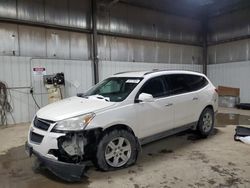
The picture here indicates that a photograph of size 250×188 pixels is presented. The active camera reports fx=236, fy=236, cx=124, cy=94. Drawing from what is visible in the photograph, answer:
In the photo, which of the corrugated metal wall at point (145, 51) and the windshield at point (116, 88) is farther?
the corrugated metal wall at point (145, 51)

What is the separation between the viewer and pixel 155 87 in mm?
3936

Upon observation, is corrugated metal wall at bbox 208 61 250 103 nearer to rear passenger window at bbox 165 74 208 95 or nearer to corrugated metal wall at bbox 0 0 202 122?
corrugated metal wall at bbox 0 0 202 122

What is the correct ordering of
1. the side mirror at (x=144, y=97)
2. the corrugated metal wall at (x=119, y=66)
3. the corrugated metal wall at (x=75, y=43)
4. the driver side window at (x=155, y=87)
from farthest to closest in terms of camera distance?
the corrugated metal wall at (x=119, y=66) < the corrugated metal wall at (x=75, y=43) < the driver side window at (x=155, y=87) < the side mirror at (x=144, y=97)

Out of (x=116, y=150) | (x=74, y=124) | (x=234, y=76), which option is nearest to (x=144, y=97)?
(x=116, y=150)

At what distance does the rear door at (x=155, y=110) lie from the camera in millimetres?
3596

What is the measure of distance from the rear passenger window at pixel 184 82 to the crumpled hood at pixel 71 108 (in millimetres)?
1361

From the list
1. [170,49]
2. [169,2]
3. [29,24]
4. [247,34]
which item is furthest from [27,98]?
[247,34]

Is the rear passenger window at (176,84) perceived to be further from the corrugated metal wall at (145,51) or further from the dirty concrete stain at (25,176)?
the corrugated metal wall at (145,51)

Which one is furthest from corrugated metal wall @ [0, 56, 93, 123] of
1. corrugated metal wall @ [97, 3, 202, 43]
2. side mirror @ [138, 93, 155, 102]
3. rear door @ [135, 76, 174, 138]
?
side mirror @ [138, 93, 155, 102]

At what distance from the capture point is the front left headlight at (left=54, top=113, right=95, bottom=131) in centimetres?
294

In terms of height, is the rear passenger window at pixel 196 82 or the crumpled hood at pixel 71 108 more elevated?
the rear passenger window at pixel 196 82

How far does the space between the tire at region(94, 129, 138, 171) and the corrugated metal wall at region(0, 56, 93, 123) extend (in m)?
5.04

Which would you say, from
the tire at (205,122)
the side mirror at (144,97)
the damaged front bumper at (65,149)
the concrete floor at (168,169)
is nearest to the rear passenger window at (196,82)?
the tire at (205,122)

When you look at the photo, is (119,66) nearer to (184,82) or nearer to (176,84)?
(184,82)
